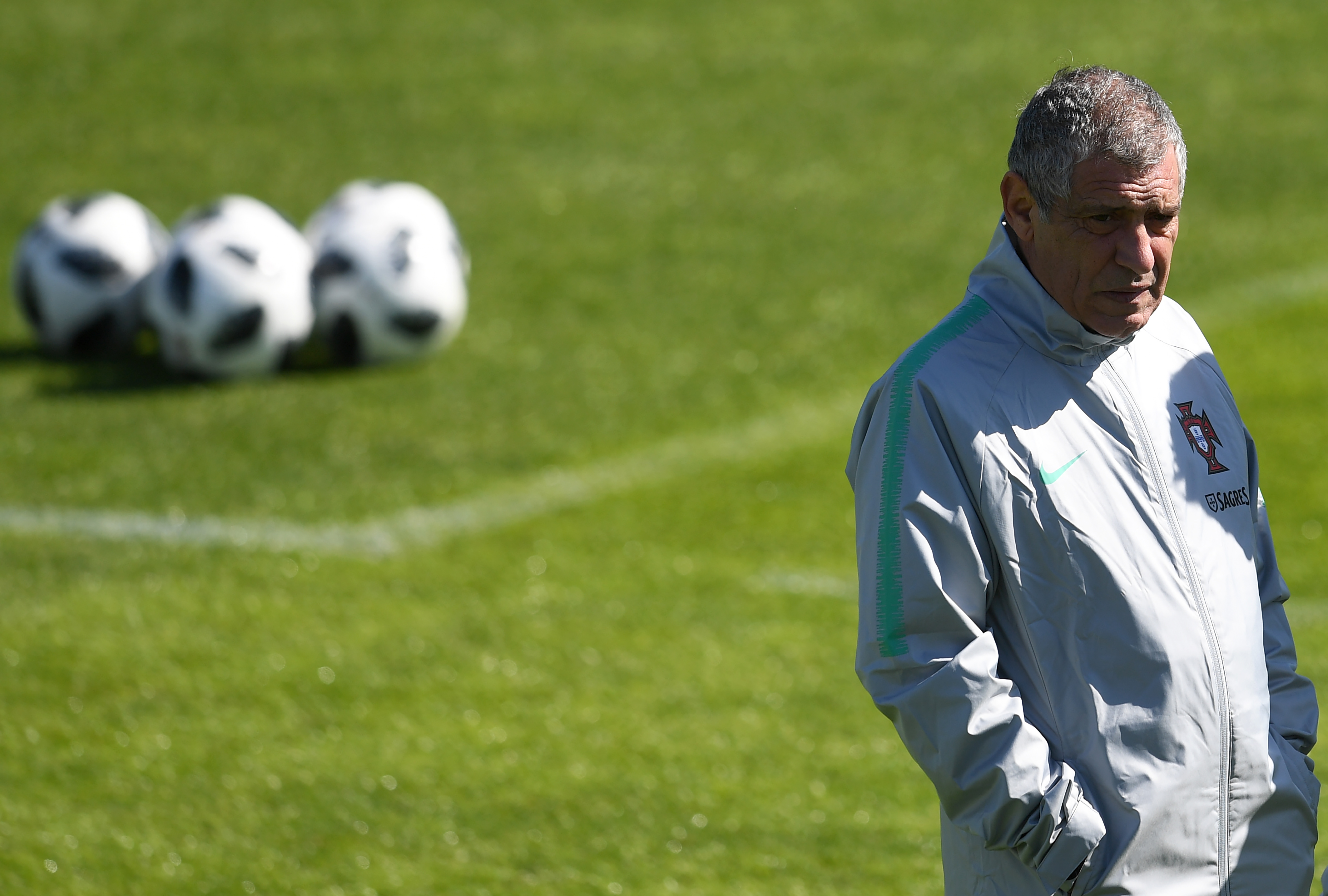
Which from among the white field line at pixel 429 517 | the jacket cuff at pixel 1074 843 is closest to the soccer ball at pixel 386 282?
the white field line at pixel 429 517

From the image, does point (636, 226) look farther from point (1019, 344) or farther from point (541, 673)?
point (1019, 344)

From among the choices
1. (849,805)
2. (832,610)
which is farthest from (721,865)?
(832,610)

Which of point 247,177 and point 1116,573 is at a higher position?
point 1116,573

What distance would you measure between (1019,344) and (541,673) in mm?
3942

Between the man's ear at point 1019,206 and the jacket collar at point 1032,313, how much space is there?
0.02 meters

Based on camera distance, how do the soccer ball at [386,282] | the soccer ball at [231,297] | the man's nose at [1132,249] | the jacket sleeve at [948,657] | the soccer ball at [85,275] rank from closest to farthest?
the jacket sleeve at [948,657], the man's nose at [1132,249], the soccer ball at [231,297], the soccer ball at [386,282], the soccer ball at [85,275]

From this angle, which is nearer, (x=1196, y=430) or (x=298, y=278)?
(x=1196, y=430)

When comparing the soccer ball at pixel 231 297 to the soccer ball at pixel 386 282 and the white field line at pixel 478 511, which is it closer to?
the soccer ball at pixel 386 282

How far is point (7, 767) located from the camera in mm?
5621

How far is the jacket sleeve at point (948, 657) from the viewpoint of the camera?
8.84 feet

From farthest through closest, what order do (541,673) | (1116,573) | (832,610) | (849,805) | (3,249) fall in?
(3,249) < (832,610) < (541,673) < (849,805) < (1116,573)

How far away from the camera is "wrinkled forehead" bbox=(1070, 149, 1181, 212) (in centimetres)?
276

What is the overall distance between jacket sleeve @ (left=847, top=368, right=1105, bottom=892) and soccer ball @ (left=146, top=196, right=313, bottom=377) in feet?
24.3

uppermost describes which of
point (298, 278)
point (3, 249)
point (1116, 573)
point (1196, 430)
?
point (1196, 430)
